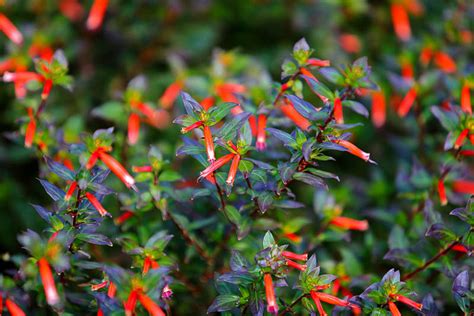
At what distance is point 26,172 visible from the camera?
2.85 metres

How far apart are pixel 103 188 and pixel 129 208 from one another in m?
0.25

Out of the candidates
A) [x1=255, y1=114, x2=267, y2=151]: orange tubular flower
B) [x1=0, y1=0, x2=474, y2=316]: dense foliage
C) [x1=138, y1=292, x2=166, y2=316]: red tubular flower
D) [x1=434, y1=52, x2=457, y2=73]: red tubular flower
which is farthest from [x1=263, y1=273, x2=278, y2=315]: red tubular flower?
[x1=434, y1=52, x2=457, y2=73]: red tubular flower

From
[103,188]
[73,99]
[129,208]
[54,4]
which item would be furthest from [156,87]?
[103,188]

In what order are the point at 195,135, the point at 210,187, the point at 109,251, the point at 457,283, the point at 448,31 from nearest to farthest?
the point at 457,283 → the point at 210,187 → the point at 195,135 → the point at 109,251 → the point at 448,31

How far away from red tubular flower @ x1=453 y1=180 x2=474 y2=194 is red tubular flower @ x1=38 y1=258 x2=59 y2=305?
1.62 metres

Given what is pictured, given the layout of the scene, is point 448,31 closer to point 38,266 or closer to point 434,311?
point 434,311

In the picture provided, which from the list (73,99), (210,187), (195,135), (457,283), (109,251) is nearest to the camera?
(457,283)

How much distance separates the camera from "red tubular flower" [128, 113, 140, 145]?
2061mm

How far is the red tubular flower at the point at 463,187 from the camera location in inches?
87.7

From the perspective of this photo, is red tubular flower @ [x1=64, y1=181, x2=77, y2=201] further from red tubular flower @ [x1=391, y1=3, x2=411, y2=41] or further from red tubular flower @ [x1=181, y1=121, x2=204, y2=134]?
red tubular flower @ [x1=391, y1=3, x2=411, y2=41]

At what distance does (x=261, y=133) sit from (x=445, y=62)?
1.31 metres

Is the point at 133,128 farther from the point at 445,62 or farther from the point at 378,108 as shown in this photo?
the point at 445,62

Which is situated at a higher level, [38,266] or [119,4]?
[119,4]

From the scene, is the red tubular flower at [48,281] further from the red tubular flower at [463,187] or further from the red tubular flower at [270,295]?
the red tubular flower at [463,187]
